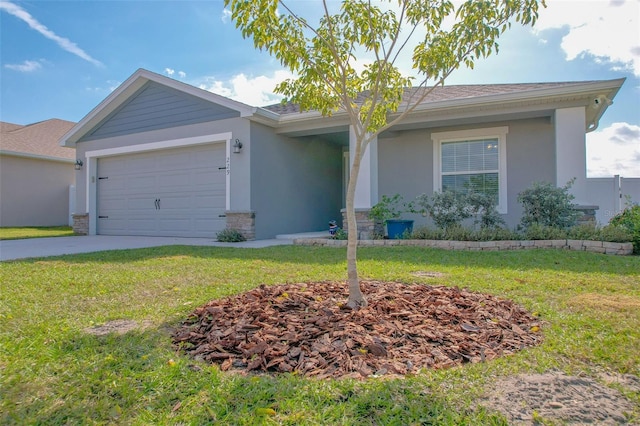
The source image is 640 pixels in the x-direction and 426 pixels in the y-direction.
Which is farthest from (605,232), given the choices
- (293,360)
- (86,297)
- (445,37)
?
(86,297)

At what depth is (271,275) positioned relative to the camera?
454 centimetres

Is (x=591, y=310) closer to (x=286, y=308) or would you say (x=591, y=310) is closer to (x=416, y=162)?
(x=286, y=308)

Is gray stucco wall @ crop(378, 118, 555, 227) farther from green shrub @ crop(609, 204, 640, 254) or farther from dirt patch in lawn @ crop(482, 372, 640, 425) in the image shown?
dirt patch in lawn @ crop(482, 372, 640, 425)

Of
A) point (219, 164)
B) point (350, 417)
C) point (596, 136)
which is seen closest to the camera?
point (350, 417)

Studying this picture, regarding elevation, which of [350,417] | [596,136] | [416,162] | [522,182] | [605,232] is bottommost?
[350,417]

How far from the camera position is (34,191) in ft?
50.3

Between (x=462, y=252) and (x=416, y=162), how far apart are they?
384 centimetres

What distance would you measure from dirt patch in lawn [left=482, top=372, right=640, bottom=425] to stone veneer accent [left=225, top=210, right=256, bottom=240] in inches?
299

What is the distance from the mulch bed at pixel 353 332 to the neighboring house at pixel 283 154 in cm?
567

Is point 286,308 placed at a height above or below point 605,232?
below

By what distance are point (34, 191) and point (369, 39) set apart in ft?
55.5

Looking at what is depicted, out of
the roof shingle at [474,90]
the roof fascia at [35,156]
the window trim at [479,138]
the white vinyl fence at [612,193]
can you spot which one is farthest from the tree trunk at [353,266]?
the roof fascia at [35,156]

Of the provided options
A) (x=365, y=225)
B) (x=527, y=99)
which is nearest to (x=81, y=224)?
(x=365, y=225)

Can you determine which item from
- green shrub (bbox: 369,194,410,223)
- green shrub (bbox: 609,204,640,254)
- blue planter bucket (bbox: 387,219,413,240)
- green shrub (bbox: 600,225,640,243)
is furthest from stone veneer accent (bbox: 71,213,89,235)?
green shrub (bbox: 609,204,640,254)
